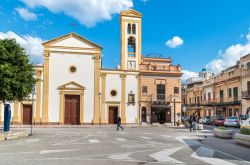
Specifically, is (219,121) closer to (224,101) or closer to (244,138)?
(224,101)

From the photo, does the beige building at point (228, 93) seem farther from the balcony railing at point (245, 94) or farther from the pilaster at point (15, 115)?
the pilaster at point (15, 115)

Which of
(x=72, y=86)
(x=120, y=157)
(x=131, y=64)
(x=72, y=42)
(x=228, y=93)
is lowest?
(x=120, y=157)

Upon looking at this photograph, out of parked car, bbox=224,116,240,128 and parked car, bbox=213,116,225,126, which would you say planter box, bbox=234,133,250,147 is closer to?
parked car, bbox=224,116,240,128

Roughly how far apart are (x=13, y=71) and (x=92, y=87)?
2103 centimetres

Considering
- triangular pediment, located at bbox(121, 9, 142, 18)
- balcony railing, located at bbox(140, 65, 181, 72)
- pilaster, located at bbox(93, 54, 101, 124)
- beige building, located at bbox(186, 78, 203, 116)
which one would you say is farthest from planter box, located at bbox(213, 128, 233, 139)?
beige building, located at bbox(186, 78, 203, 116)

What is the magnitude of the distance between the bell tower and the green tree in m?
22.5

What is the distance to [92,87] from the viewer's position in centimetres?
4131

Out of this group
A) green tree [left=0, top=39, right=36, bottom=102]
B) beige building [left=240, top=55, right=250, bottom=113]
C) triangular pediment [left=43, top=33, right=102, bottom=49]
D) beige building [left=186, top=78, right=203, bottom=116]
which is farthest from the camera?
beige building [left=186, top=78, right=203, bottom=116]

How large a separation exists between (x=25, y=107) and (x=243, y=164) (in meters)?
33.7

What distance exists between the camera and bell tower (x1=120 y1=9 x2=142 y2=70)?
43.4 m

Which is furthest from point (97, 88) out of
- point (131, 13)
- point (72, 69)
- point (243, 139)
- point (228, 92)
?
point (243, 139)

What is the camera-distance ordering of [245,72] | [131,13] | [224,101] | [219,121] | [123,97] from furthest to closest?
1. [224,101]
2. [245,72]
3. [131,13]
4. [123,97]
5. [219,121]

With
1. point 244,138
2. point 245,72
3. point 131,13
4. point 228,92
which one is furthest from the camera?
point 228,92

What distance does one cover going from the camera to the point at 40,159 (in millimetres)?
10078
